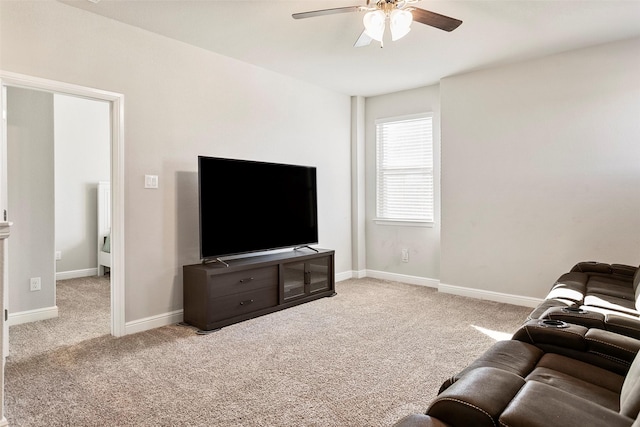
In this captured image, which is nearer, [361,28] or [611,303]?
[611,303]

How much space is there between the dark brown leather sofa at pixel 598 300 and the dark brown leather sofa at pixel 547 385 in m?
0.22

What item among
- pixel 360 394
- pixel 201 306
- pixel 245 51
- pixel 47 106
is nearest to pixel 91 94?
pixel 47 106

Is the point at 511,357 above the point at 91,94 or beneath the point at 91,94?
beneath

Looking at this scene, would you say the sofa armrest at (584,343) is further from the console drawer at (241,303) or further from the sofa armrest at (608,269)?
the console drawer at (241,303)

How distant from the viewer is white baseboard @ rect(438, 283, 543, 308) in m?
4.11

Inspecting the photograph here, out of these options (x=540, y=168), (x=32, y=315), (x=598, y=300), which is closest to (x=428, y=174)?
(x=540, y=168)

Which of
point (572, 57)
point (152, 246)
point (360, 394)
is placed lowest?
point (360, 394)

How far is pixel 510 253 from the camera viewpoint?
167 inches

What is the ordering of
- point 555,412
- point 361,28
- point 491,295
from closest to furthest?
point 555,412 < point 361,28 < point 491,295

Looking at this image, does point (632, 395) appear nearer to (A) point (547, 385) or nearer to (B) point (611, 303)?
(A) point (547, 385)

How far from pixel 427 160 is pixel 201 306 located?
10.8ft

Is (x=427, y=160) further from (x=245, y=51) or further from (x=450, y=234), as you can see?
(x=245, y=51)

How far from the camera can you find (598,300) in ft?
7.87

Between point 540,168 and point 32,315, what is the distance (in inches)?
199
